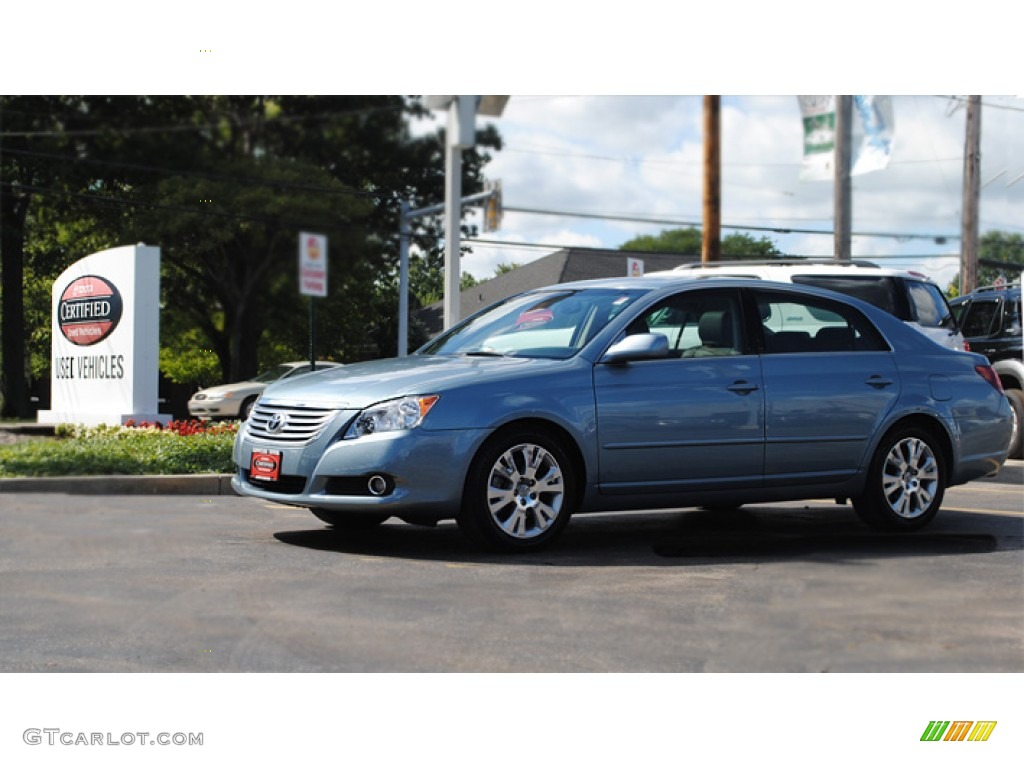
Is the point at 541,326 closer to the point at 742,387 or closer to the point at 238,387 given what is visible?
the point at 742,387

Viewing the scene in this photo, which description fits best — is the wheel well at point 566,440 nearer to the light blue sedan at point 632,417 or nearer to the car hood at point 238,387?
the light blue sedan at point 632,417

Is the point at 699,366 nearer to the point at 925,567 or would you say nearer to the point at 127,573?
the point at 925,567

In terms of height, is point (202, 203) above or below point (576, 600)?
above

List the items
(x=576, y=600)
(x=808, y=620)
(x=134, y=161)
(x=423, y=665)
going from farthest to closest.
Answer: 1. (x=134, y=161)
2. (x=576, y=600)
3. (x=808, y=620)
4. (x=423, y=665)

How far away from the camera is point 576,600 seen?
5.31 meters

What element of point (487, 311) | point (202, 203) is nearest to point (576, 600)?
point (487, 311)

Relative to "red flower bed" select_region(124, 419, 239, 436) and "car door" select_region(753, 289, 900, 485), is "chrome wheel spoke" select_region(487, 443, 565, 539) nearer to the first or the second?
"car door" select_region(753, 289, 900, 485)

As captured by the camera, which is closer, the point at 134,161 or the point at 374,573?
the point at 374,573

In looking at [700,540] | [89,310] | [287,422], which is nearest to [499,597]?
[287,422]

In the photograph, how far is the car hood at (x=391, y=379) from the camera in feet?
21.1

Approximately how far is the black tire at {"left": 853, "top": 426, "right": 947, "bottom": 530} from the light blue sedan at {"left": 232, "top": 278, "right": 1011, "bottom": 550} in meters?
0.01

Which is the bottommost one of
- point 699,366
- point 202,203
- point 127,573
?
point 127,573

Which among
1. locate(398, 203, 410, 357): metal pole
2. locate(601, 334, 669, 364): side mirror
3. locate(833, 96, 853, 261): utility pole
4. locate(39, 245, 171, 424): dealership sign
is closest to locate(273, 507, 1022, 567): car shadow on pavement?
locate(601, 334, 669, 364): side mirror

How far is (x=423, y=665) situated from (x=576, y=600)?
4.01ft
